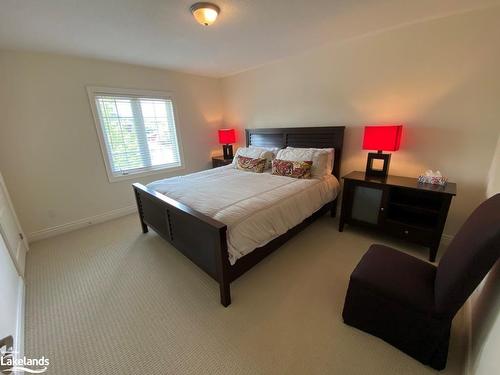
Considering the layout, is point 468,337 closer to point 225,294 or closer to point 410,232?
point 410,232

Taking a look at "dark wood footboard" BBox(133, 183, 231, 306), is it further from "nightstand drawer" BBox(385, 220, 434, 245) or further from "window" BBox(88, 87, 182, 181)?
"nightstand drawer" BBox(385, 220, 434, 245)

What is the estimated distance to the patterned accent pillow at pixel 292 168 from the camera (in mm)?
2746

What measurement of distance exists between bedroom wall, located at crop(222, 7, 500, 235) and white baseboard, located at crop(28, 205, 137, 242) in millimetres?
3456

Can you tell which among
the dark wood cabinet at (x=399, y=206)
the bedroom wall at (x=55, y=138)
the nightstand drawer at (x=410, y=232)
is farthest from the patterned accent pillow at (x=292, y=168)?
the bedroom wall at (x=55, y=138)

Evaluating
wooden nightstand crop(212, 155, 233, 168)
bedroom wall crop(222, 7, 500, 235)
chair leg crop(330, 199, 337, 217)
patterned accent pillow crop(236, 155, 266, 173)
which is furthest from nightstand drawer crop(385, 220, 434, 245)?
wooden nightstand crop(212, 155, 233, 168)

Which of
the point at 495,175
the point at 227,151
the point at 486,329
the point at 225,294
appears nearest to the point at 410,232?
the point at 495,175

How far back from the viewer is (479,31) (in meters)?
1.93

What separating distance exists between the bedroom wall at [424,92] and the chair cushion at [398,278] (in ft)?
4.80

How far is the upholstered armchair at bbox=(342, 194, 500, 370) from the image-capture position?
101cm

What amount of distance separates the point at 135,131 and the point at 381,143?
365 cm

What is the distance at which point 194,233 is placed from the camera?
6.04ft

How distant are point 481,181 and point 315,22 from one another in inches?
93.5

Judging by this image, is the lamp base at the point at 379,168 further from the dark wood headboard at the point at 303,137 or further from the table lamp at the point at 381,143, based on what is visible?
the dark wood headboard at the point at 303,137

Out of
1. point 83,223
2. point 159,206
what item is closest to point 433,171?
point 159,206
